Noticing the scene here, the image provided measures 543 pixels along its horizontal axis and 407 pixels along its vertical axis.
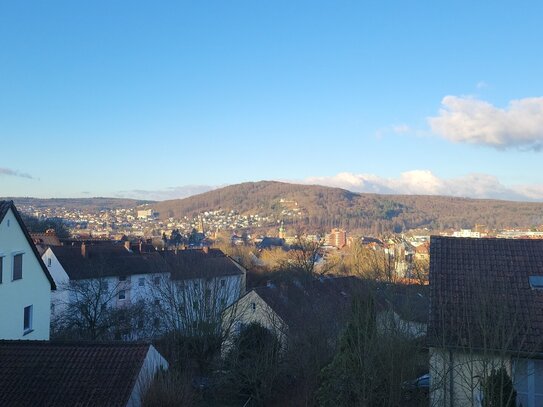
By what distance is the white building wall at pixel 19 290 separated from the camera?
761 inches

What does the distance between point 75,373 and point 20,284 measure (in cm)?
802

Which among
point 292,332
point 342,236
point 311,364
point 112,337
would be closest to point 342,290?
point 112,337

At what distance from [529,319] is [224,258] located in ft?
149

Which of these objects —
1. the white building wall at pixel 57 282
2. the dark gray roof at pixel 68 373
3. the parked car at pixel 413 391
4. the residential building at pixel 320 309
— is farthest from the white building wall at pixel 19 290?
the white building wall at pixel 57 282

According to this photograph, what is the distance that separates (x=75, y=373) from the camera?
45.9 ft

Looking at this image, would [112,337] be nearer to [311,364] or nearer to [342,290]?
[342,290]

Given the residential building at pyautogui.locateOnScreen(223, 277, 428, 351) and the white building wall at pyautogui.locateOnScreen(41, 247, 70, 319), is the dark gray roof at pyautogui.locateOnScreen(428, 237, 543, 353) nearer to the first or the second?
the residential building at pyautogui.locateOnScreen(223, 277, 428, 351)

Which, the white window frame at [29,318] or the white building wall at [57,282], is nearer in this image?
the white window frame at [29,318]

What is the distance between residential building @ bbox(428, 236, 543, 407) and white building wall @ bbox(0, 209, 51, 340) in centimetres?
1483

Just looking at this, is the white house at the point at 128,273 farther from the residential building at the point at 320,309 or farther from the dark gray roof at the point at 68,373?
the dark gray roof at the point at 68,373

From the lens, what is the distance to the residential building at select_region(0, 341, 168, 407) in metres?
13.2

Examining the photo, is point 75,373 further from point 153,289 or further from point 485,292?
point 153,289

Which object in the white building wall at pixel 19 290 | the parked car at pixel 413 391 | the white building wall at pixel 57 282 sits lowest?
the white building wall at pixel 57 282

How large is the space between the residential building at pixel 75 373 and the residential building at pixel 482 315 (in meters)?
7.38
